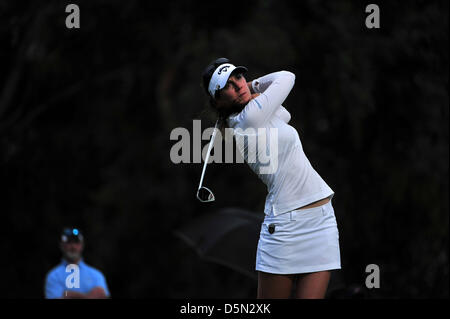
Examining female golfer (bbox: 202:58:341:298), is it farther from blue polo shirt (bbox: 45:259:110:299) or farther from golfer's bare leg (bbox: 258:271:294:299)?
blue polo shirt (bbox: 45:259:110:299)

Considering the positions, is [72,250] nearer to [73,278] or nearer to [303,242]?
[73,278]

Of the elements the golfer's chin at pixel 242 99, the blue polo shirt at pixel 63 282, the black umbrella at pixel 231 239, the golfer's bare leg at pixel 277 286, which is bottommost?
the blue polo shirt at pixel 63 282

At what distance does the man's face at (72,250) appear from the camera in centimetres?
672

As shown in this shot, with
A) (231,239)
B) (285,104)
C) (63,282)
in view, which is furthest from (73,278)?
(285,104)

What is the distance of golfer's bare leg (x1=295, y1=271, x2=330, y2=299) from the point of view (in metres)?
3.72

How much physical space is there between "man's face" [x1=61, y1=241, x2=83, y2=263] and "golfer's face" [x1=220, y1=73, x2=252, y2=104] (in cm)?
314

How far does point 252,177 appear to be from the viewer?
48.5 ft

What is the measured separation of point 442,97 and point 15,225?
260 inches

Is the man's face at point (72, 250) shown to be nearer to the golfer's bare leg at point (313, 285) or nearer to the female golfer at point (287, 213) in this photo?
the female golfer at point (287, 213)

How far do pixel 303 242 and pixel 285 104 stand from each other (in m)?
8.70

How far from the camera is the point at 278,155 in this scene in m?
3.81

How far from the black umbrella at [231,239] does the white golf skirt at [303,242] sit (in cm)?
358

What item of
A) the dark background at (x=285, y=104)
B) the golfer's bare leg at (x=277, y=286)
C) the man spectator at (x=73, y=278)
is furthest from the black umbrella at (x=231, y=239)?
the golfer's bare leg at (x=277, y=286)
